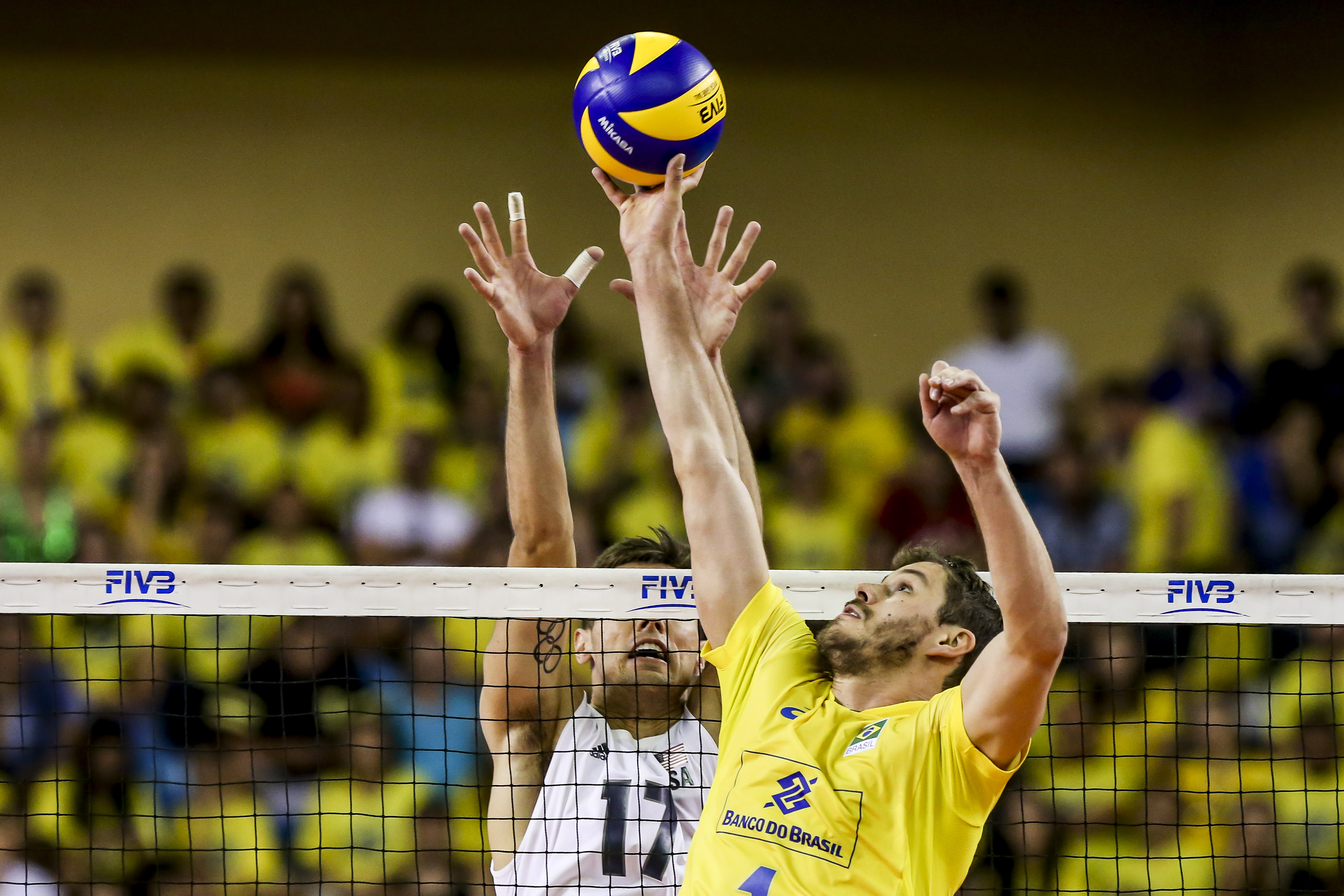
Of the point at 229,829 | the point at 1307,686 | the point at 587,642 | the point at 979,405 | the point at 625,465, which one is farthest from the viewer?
the point at 625,465

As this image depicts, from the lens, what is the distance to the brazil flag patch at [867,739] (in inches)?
136

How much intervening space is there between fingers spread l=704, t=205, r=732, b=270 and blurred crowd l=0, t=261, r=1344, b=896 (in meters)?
3.22

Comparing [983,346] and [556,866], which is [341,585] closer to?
[556,866]

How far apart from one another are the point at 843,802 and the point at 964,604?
68 centimetres

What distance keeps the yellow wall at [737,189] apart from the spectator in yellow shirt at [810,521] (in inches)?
46.3

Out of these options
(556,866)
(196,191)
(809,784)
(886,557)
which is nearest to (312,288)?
(196,191)

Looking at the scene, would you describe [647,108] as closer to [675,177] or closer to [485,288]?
[675,177]

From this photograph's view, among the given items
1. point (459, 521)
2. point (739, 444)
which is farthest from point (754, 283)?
point (459, 521)

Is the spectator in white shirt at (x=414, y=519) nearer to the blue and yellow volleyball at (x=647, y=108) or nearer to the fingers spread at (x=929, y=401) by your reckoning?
the blue and yellow volleyball at (x=647, y=108)

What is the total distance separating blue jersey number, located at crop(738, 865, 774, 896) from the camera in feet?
10.7

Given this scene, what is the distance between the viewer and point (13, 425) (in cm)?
845

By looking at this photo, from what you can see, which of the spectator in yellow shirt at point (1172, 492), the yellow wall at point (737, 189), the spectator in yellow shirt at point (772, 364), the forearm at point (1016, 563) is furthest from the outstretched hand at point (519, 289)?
the spectator in yellow shirt at point (1172, 492)

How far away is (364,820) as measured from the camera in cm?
702

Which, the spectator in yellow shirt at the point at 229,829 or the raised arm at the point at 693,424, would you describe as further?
the spectator in yellow shirt at the point at 229,829
